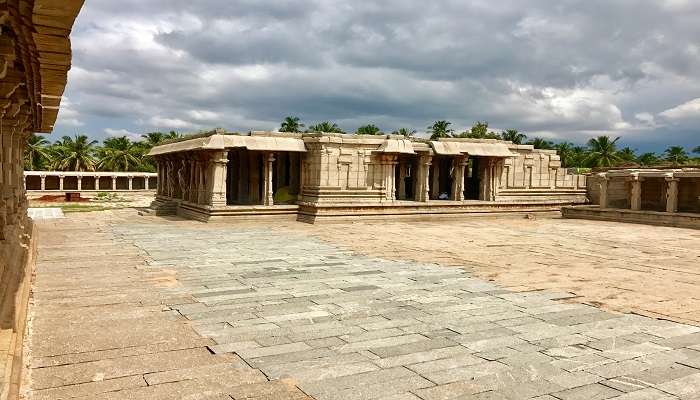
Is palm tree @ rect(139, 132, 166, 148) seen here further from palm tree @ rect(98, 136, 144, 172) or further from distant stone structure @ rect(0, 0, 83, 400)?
distant stone structure @ rect(0, 0, 83, 400)

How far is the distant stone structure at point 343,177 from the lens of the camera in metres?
22.4

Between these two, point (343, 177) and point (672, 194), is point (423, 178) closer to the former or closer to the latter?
point (343, 177)

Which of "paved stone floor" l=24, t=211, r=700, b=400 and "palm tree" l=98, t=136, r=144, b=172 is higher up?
"palm tree" l=98, t=136, r=144, b=172

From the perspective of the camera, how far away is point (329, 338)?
651 cm

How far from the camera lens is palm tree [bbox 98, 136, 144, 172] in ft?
188

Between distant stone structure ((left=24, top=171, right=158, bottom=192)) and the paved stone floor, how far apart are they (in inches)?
1568

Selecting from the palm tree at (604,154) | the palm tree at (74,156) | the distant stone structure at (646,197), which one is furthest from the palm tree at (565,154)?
the palm tree at (74,156)

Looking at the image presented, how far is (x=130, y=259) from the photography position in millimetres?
11852

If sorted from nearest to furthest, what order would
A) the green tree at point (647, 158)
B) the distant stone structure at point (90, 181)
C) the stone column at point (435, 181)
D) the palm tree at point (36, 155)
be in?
the stone column at point (435, 181) → the distant stone structure at point (90, 181) → the palm tree at point (36, 155) → the green tree at point (647, 158)

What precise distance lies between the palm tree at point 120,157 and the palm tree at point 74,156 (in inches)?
58.4

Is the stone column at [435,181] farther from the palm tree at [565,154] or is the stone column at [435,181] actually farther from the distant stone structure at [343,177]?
the palm tree at [565,154]

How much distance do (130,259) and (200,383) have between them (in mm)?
7671

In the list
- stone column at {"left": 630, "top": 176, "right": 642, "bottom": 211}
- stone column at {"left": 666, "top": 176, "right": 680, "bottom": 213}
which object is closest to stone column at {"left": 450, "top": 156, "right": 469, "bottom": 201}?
stone column at {"left": 630, "top": 176, "right": 642, "bottom": 211}

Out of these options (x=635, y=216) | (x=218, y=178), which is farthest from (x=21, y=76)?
(x=635, y=216)
